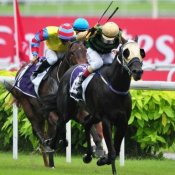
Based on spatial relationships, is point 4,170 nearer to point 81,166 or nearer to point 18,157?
point 81,166

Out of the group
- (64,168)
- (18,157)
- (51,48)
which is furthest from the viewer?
(18,157)

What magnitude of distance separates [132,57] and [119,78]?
0.50m

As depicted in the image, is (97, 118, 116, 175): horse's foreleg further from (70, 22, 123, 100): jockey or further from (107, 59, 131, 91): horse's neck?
(70, 22, 123, 100): jockey

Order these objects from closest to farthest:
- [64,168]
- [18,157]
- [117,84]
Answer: [117,84], [64,168], [18,157]

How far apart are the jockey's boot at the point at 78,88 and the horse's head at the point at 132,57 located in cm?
87

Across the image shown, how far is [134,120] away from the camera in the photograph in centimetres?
1273

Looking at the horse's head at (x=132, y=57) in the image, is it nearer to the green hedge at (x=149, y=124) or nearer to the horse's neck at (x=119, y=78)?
the horse's neck at (x=119, y=78)

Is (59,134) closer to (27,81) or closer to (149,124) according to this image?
(27,81)

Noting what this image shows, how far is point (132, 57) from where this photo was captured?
996 cm

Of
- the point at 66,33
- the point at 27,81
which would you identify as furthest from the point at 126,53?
the point at 27,81

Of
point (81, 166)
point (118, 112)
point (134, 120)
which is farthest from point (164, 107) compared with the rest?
point (118, 112)

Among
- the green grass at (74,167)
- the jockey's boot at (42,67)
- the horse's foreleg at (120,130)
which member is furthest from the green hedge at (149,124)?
the horse's foreleg at (120,130)

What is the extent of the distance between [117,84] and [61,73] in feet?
5.65

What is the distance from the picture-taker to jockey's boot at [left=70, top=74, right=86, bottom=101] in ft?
36.1
